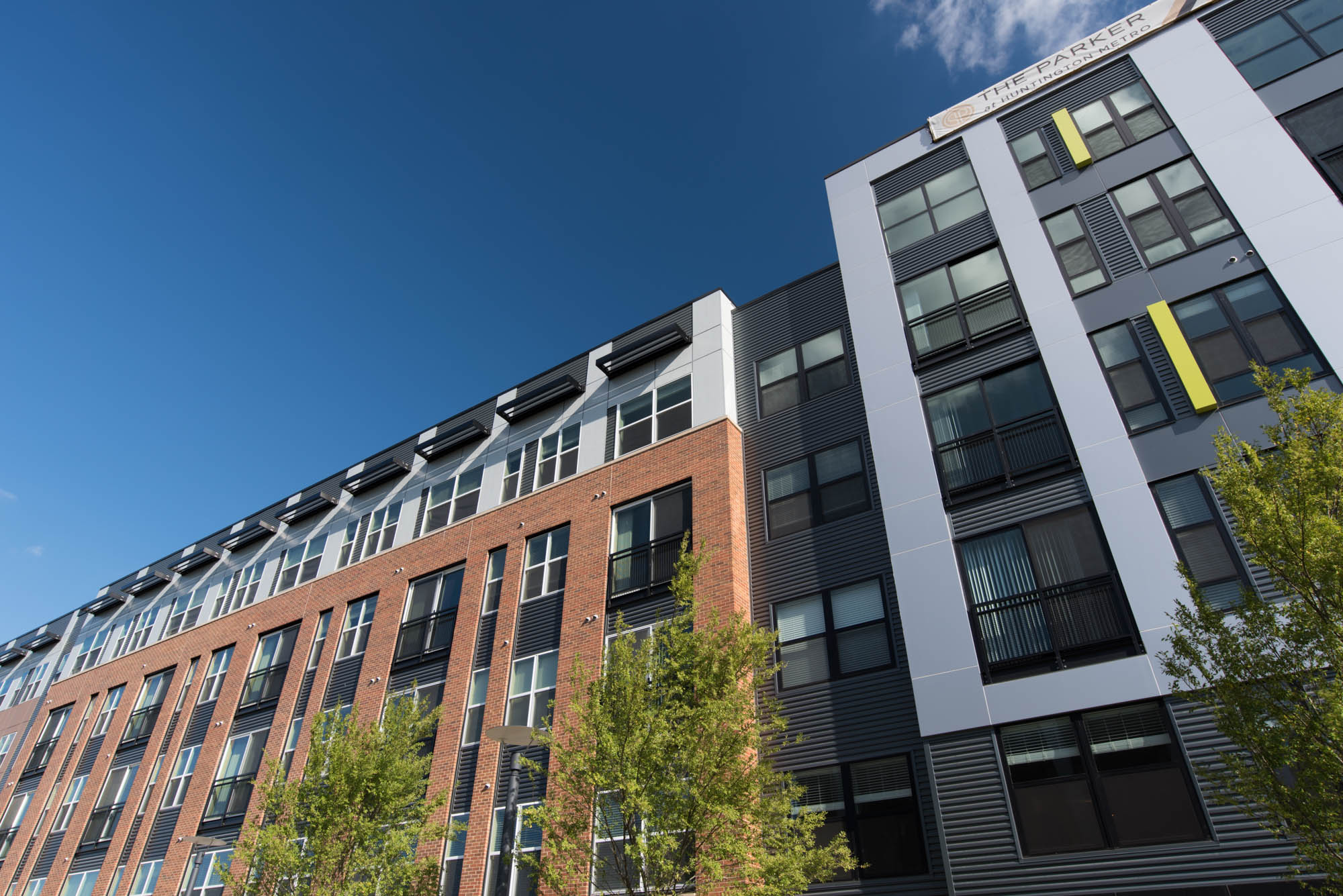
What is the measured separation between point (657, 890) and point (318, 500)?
24.3m

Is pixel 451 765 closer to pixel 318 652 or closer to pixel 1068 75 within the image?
Result: pixel 318 652

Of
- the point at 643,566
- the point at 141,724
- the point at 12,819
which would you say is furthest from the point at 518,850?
the point at 12,819

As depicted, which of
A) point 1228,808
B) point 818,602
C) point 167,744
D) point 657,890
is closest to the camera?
point 1228,808

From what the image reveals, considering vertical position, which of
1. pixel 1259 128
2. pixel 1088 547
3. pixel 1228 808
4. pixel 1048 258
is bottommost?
pixel 1228 808

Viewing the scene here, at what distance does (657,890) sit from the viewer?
13.1m

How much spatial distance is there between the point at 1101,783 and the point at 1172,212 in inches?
472

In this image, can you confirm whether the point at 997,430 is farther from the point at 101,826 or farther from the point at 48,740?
the point at 48,740

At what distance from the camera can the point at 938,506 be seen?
16.8 metres

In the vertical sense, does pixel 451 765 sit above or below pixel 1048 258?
below

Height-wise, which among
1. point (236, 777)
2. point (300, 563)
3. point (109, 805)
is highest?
point (300, 563)

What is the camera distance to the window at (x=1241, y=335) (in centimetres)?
1474

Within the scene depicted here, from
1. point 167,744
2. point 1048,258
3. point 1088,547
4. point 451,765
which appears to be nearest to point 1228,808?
point 1088,547

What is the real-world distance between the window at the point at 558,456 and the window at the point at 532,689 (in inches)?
228

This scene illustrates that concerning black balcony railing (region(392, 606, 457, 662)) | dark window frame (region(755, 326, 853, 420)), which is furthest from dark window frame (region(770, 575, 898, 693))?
black balcony railing (region(392, 606, 457, 662))
